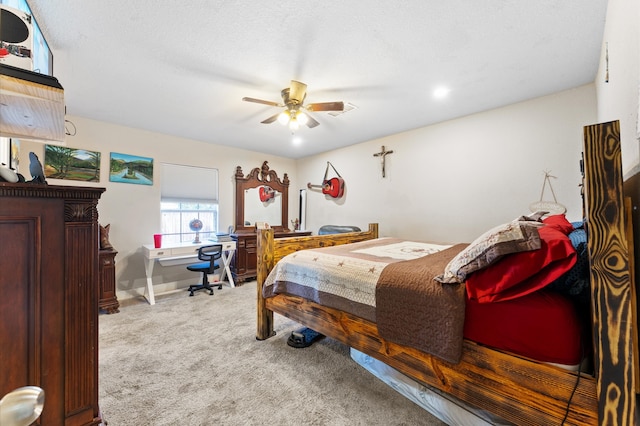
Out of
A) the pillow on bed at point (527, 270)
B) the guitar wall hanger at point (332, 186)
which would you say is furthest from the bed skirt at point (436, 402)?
the guitar wall hanger at point (332, 186)

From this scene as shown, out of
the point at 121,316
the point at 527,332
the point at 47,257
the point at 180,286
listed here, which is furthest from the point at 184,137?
the point at 527,332

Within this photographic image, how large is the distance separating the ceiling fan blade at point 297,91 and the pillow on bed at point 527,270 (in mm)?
2145

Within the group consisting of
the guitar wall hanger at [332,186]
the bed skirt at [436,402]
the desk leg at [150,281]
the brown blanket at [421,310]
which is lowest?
the bed skirt at [436,402]

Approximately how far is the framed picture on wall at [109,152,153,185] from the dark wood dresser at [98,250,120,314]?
3.74 feet

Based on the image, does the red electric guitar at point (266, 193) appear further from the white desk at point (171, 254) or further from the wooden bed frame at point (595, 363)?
the wooden bed frame at point (595, 363)

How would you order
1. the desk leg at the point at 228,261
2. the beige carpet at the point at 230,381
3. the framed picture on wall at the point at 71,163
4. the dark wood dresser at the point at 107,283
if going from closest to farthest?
the beige carpet at the point at 230,381 < the dark wood dresser at the point at 107,283 < the framed picture on wall at the point at 71,163 < the desk leg at the point at 228,261

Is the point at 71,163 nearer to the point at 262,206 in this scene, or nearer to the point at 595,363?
the point at 262,206

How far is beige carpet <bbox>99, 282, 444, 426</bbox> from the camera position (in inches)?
62.2

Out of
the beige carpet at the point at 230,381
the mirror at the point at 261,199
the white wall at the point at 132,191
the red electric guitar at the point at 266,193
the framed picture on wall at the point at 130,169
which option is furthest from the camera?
the red electric guitar at the point at 266,193

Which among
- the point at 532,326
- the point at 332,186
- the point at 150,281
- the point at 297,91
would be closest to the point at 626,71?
the point at 532,326

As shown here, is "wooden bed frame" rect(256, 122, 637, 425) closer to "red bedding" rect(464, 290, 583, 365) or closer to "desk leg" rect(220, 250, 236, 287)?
"red bedding" rect(464, 290, 583, 365)

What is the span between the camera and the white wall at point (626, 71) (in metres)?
1.11

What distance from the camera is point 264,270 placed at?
249cm

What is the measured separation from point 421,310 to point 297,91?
7.04 feet
